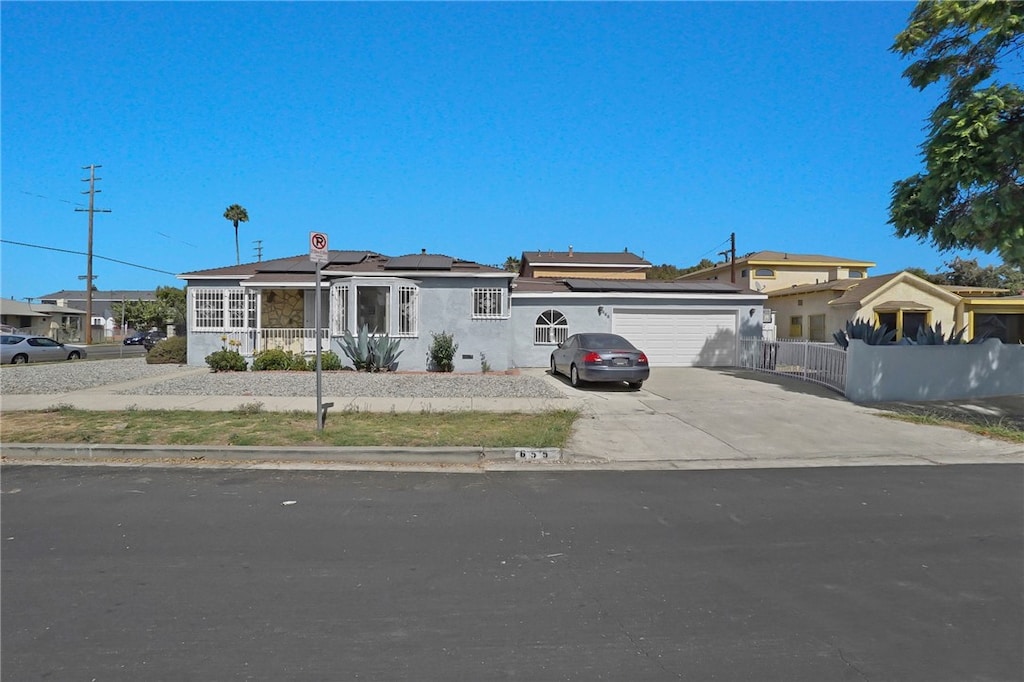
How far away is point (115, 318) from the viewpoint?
229ft

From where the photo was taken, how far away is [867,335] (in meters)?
15.1

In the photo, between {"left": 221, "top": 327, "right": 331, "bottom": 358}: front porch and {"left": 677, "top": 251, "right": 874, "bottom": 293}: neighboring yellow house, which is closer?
{"left": 221, "top": 327, "right": 331, "bottom": 358}: front porch

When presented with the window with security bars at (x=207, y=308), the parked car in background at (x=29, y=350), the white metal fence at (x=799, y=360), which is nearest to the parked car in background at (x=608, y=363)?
the white metal fence at (x=799, y=360)

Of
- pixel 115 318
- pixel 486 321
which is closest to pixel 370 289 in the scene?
pixel 486 321

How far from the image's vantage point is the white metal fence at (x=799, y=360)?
15.0 metres

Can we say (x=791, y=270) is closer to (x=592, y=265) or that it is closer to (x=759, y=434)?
(x=592, y=265)

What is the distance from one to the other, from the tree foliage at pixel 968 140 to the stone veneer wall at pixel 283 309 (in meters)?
18.6

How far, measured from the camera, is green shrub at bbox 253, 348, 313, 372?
18.5m

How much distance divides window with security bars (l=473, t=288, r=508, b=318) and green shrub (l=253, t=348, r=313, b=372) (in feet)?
18.0

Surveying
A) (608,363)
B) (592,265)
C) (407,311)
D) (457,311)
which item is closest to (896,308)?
(592,265)

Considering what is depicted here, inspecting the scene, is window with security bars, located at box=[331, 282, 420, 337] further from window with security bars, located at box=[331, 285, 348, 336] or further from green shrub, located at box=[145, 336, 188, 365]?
green shrub, located at box=[145, 336, 188, 365]

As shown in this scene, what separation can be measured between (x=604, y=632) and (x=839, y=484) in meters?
4.80

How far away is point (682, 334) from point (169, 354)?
708 inches

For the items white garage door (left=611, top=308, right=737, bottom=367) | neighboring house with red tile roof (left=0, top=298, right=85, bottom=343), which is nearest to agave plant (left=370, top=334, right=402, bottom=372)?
white garage door (left=611, top=308, right=737, bottom=367)
